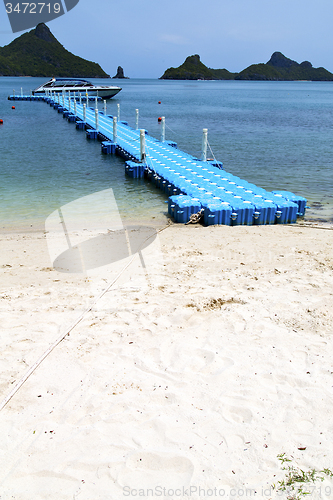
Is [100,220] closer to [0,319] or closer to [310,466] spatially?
[0,319]

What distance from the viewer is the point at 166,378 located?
11.9 ft

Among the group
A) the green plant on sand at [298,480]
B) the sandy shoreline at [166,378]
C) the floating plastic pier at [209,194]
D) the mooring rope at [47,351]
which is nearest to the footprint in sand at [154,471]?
the sandy shoreline at [166,378]

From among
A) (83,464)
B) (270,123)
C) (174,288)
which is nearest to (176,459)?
(83,464)

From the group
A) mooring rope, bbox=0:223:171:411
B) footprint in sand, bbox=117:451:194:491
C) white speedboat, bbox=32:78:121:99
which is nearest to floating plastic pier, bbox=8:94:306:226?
mooring rope, bbox=0:223:171:411

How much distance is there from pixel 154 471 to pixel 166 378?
3.17 feet

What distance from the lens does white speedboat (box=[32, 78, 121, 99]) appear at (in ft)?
162

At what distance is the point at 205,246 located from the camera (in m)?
7.18

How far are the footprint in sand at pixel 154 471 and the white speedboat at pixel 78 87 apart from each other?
165 ft

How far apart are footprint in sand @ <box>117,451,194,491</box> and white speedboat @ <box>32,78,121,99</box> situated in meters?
50.3

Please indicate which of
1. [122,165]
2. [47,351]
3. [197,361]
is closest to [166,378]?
[197,361]

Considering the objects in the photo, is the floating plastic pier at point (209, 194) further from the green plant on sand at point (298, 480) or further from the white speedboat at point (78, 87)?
the white speedboat at point (78, 87)

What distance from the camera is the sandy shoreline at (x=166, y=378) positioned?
2742mm

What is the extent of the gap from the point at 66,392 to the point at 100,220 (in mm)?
6635

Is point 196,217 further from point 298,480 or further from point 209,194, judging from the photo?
point 298,480
